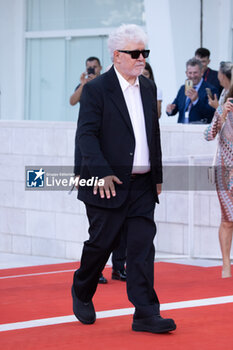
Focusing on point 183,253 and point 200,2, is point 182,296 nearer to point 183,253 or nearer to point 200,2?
point 183,253

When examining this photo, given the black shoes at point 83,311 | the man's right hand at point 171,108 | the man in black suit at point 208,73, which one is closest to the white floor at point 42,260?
the man's right hand at point 171,108

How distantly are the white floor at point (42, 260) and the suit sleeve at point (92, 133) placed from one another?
4436 mm

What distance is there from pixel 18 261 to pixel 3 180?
1.25 m

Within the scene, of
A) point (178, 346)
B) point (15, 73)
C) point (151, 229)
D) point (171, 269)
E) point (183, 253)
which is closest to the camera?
point (178, 346)

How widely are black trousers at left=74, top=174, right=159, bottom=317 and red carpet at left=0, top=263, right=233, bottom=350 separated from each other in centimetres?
24

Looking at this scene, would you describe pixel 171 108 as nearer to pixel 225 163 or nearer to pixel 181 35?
pixel 225 163

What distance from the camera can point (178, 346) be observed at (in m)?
4.67

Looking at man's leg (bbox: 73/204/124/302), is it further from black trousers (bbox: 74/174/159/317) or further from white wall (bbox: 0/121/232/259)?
white wall (bbox: 0/121/232/259)

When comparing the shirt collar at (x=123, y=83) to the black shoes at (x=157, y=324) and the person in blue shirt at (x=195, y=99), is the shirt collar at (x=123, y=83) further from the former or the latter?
the person in blue shirt at (x=195, y=99)

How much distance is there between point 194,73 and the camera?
1016 centimetres

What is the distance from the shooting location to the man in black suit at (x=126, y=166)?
4938 millimetres

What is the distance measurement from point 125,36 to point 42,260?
6698mm

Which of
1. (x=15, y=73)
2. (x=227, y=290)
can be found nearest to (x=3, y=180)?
(x=227, y=290)
